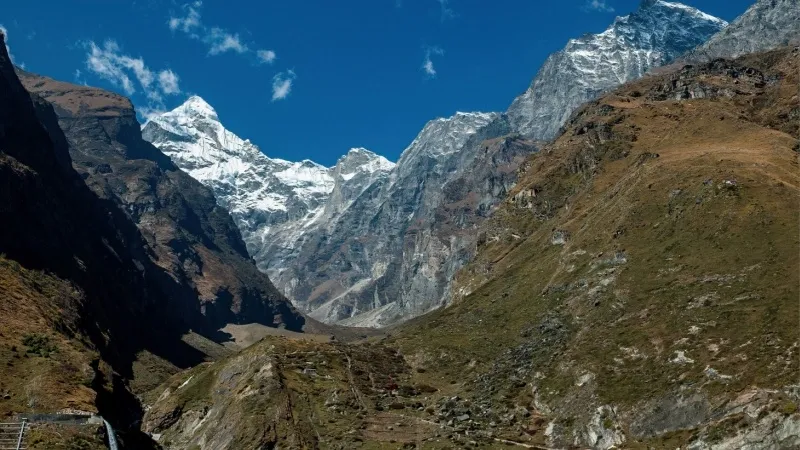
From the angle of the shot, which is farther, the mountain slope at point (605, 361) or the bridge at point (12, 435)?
the mountain slope at point (605, 361)

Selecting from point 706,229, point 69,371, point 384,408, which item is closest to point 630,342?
point 706,229

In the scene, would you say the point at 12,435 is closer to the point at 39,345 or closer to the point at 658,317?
the point at 39,345

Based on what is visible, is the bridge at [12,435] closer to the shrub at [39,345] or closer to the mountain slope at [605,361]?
the shrub at [39,345]

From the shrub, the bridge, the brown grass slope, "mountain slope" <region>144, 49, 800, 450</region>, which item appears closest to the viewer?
the bridge

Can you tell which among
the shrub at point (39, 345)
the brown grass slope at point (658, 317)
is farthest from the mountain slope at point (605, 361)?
the shrub at point (39, 345)

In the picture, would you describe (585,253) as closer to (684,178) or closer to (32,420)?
(684,178)

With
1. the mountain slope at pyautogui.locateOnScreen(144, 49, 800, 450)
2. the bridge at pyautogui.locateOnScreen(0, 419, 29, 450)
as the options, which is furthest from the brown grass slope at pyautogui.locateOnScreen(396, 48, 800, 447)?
the bridge at pyautogui.locateOnScreen(0, 419, 29, 450)

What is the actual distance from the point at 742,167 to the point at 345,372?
4472 inches

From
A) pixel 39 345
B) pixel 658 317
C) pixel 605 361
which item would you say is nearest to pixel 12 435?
pixel 39 345

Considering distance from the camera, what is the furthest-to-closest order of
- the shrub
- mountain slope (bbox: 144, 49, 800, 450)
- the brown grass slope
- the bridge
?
the brown grass slope
mountain slope (bbox: 144, 49, 800, 450)
the shrub
the bridge

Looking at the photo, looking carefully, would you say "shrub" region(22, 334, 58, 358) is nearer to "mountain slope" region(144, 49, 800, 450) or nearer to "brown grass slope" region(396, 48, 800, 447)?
"mountain slope" region(144, 49, 800, 450)

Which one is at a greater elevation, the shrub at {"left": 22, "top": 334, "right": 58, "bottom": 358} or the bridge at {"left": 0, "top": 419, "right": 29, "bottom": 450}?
the shrub at {"left": 22, "top": 334, "right": 58, "bottom": 358}

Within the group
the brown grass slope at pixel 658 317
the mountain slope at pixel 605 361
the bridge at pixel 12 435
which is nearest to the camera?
the bridge at pixel 12 435

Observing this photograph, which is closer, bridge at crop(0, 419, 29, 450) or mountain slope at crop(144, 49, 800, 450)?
bridge at crop(0, 419, 29, 450)
